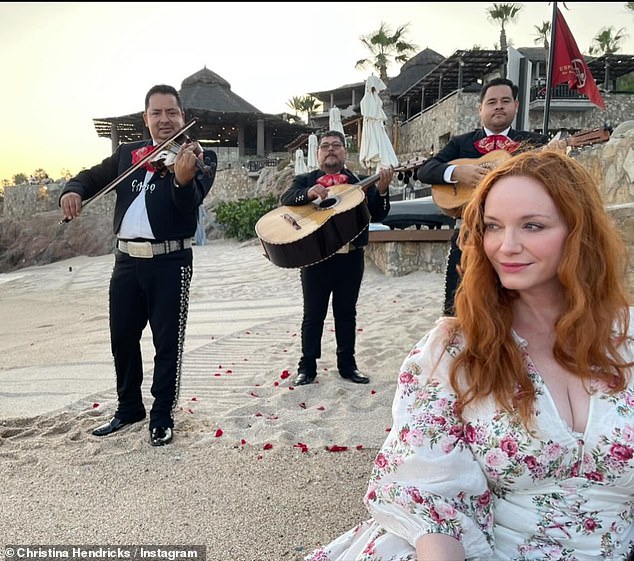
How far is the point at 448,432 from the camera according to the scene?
1.25m

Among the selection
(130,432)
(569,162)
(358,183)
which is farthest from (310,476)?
(358,183)

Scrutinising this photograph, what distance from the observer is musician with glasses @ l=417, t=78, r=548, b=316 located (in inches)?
133

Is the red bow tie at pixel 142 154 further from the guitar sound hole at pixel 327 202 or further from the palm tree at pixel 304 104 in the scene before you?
the palm tree at pixel 304 104

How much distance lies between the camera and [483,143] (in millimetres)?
3508

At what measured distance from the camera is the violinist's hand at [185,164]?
2.87 m

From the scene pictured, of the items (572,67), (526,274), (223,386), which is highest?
(572,67)

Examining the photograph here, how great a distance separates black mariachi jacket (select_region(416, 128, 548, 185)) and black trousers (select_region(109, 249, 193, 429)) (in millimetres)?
1646

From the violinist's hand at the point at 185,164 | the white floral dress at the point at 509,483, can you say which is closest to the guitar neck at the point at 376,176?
the violinist's hand at the point at 185,164

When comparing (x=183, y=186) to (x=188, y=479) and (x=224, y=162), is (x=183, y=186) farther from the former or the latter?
(x=224, y=162)

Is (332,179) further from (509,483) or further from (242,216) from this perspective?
(242,216)

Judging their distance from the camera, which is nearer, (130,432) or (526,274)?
(526,274)

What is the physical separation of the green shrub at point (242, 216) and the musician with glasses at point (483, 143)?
14692 mm

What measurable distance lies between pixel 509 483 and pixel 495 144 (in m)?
2.71

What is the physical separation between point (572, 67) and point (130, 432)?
22.5 ft
